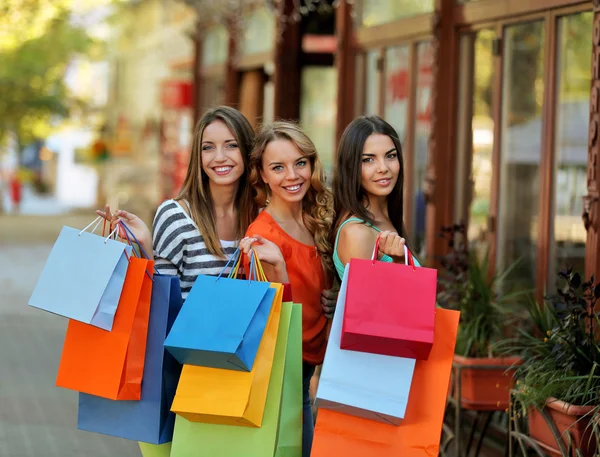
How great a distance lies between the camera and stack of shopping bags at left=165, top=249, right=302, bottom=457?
330 centimetres

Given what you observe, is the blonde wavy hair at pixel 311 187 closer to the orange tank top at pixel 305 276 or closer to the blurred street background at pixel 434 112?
the orange tank top at pixel 305 276

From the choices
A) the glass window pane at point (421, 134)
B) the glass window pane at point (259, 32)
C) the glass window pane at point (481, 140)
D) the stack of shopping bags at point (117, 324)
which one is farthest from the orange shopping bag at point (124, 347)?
the glass window pane at point (259, 32)

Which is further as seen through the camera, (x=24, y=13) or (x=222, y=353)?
(x=24, y=13)

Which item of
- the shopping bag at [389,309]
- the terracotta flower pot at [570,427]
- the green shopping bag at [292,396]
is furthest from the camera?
the terracotta flower pot at [570,427]

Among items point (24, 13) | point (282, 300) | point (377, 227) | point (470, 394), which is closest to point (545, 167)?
point (470, 394)

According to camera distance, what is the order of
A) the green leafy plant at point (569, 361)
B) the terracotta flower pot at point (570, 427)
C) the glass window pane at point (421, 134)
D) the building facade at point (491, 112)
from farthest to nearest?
1. the glass window pane at point (421, 134)
2. the building facade at point (491, 112)
3. the green leafy plant at point (569, 361)
4. the terracotta flower pot at point (570, 427)

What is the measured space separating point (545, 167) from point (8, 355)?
5.06 m

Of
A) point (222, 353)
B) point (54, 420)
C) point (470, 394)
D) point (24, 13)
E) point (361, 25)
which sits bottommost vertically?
point (54, 420)

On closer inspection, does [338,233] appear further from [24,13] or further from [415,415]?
[24,13]

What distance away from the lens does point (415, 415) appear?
3.32 metres

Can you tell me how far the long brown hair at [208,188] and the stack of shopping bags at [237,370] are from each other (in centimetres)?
51

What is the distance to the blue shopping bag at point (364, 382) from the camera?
326 cm

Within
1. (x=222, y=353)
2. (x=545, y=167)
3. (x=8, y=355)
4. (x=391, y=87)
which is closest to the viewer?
(x=222, y=353)

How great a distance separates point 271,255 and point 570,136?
295 centimetres
